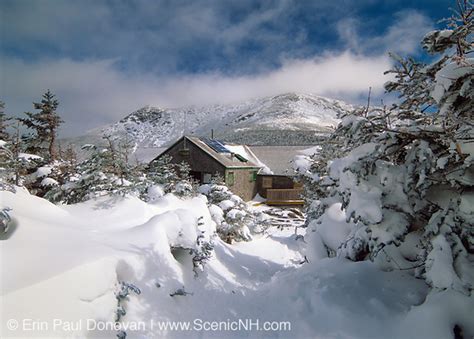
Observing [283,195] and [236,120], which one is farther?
[236,120]

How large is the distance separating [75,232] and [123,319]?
206 centimetres

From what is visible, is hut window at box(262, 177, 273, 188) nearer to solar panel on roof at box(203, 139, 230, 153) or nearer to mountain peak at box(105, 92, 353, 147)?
solar panel on roof at box(203, 139, 230, 153)

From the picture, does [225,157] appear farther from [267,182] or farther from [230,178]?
[267,182]

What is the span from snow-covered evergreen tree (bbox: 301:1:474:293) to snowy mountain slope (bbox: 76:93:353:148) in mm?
52727

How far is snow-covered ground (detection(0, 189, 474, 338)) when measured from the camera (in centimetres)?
368

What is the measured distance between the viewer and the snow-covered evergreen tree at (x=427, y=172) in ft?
11.5

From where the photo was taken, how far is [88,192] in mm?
8547

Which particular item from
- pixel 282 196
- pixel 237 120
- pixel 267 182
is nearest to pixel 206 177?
pixel 267 182

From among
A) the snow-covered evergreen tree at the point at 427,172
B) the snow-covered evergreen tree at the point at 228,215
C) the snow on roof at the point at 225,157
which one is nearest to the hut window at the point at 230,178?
the snow on roof at the point at 225,157
